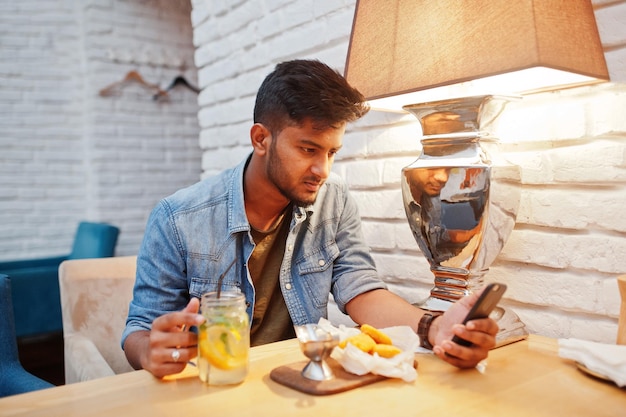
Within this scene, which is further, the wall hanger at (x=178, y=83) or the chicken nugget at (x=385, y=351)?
the wall hanger at (x=178, y=83)

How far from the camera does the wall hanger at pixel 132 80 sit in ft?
13.4

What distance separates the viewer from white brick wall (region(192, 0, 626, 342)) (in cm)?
113

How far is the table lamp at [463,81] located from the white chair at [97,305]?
96 cm

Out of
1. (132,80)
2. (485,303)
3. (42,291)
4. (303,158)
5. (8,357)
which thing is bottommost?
(42,291)

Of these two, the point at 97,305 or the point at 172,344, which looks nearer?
the point at 172,344

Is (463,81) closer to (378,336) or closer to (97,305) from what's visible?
(378,336)

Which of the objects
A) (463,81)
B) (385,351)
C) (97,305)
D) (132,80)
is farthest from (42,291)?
(463,81)

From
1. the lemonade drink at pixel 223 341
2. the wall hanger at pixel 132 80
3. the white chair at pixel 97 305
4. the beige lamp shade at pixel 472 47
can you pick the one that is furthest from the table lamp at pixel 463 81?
the wall hanger at pixel 132 80

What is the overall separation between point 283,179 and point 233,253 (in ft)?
0.74

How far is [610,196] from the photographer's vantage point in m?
1.14

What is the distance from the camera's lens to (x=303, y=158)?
1325mm

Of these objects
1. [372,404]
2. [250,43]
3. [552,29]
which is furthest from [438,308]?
[250,43]

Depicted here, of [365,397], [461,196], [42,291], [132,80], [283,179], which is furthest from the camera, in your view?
[132,80]

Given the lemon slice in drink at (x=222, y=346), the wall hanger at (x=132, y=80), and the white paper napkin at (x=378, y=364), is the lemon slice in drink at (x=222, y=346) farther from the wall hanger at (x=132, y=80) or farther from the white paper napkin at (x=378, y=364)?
the wall hanger at (x=132, y=80)
